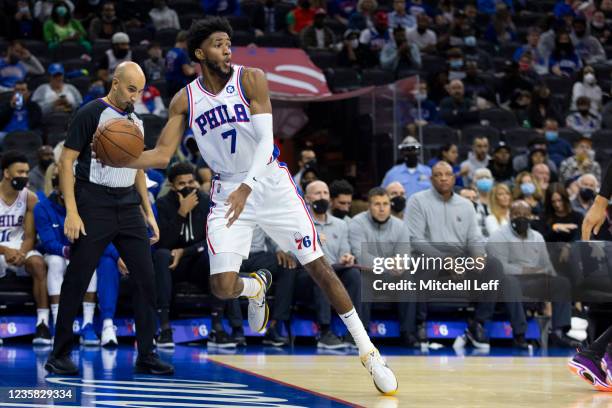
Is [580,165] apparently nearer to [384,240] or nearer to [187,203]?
[384,240]

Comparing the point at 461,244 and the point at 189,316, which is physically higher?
the point at 461,244

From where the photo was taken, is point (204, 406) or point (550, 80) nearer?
point (204, 406)

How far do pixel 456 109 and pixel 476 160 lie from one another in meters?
2.15

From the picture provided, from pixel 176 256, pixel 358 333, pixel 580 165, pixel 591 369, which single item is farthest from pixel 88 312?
pixel 580 165

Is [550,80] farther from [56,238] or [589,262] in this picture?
[56,238]

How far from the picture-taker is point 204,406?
535cm

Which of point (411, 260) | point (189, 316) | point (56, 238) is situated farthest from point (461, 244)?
point (56, 238)

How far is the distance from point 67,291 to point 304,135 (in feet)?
27.0

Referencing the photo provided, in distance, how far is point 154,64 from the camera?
14.9 metres

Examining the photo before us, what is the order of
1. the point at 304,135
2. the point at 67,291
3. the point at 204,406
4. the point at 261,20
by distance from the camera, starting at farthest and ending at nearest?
the point at 261,20
the point at 304,135
the point at 67,291
the point at 204,406

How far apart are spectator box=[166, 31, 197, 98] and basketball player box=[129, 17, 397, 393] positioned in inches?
308

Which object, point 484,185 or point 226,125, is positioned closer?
point 226,125

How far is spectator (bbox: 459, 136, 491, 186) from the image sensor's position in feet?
43.7

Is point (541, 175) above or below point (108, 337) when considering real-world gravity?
above
